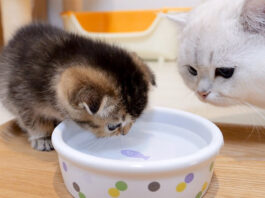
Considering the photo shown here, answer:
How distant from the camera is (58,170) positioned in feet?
2.97

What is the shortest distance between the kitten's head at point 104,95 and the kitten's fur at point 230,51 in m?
0.20

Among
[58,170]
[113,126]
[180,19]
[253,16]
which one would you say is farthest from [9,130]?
[253,16]

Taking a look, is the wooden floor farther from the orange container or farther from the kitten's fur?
the orange container

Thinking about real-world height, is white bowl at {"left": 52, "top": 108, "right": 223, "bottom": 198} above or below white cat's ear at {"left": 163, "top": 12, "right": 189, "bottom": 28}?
below

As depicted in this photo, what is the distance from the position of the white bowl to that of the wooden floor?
0.23 feet

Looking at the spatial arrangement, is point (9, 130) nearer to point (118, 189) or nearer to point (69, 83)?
point (69, 83)

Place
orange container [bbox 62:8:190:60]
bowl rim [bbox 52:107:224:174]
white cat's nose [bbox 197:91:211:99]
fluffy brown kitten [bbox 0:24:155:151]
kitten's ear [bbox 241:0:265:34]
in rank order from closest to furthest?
bowl rim [bbox 52:107:224:174]
fluffy brown kitten [bbox 0:24:155:151]
kitten's ear [bbox 241:0:265:34]
white cat's nose [bbox 197:91:211:99]
orange container [bbox 62:8:190:60]

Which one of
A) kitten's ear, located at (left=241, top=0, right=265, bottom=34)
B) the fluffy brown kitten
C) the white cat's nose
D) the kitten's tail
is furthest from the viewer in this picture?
the kitten's tail

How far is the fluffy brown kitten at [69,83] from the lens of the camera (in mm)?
764

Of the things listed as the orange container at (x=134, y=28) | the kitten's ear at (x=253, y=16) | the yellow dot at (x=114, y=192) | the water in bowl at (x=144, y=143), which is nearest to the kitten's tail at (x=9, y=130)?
the water in bowl at (x=144, y=143)

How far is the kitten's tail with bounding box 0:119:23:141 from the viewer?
1.14 metres

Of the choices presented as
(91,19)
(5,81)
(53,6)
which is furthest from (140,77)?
(53,6)

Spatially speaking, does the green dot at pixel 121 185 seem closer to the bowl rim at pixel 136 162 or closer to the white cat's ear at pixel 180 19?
the bowl rim at pixel 136 162

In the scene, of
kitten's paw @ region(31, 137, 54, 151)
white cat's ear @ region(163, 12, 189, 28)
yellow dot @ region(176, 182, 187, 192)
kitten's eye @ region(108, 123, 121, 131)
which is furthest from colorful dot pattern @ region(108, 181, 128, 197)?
white cat's ear @ region(163, 12, 189, 28)
